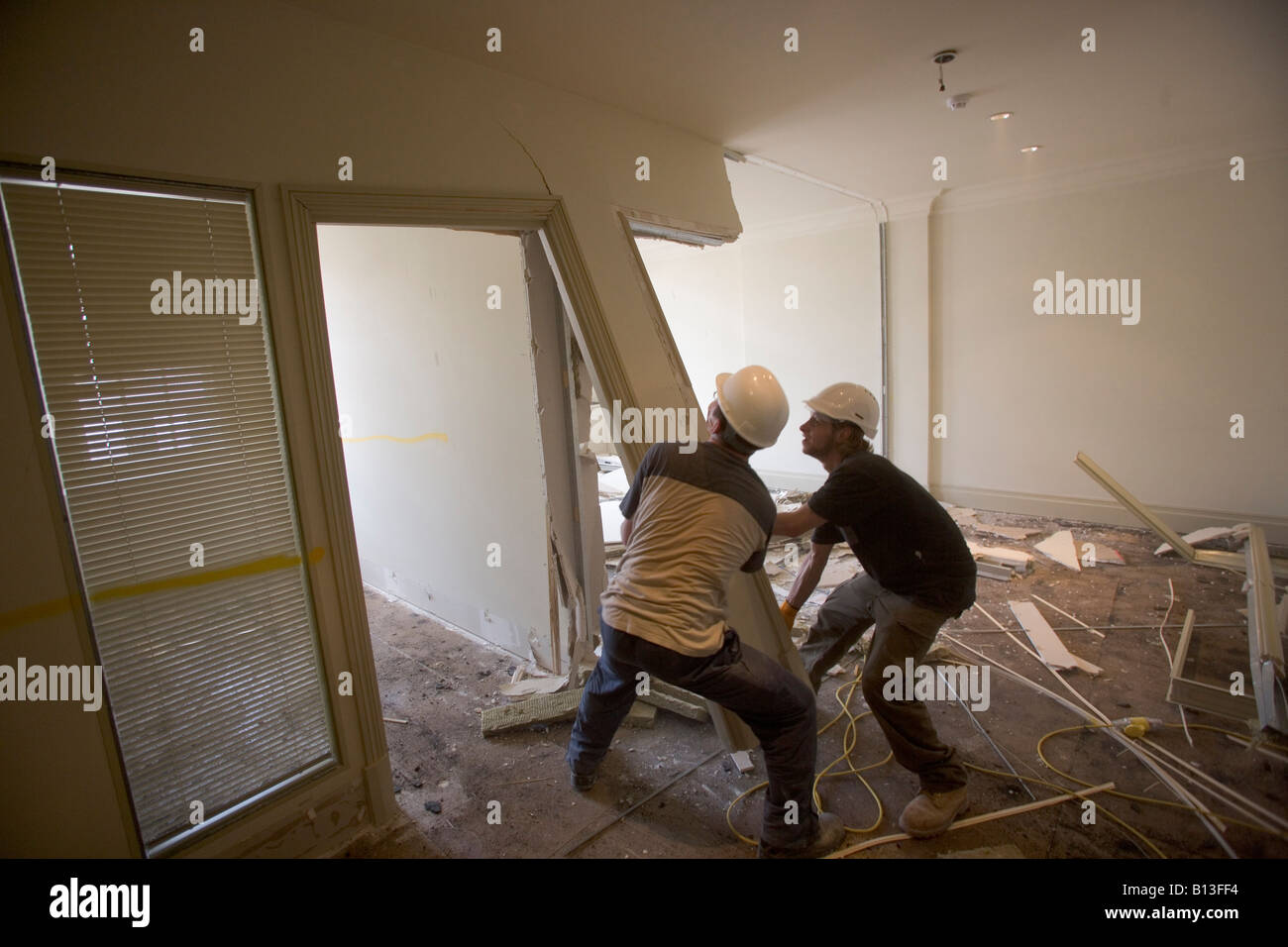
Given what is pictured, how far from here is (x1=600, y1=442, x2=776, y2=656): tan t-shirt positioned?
6.00 ft

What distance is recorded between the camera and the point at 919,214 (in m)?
5.24

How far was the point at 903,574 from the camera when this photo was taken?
6.85 feet

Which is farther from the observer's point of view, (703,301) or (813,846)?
(703,301)

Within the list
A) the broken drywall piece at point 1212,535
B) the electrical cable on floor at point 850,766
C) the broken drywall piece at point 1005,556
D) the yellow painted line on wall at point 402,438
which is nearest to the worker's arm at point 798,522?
the electrical cable on floor at point 850,766

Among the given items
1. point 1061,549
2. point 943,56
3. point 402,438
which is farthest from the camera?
point 1061,549

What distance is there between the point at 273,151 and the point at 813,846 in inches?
101

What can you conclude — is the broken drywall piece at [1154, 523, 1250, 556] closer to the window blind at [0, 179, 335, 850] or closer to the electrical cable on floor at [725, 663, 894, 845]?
the electrical cable on floor at [725, 663, 894, 845]

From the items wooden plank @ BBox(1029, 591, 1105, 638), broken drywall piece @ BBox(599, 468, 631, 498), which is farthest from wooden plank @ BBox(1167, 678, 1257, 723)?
broken drywall piece @ BBox(599, 468, 631, 498)

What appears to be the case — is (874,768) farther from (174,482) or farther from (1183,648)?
(174,482)

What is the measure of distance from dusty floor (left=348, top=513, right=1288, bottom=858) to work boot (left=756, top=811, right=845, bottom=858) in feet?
0.25

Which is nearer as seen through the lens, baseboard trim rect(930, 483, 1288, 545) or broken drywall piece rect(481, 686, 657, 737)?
broken drywall piece rect(481, 686, 657, 737)

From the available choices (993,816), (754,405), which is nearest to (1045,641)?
(993,816)

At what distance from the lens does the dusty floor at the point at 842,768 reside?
2.00 metres

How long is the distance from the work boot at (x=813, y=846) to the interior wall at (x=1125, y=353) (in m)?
4.24
